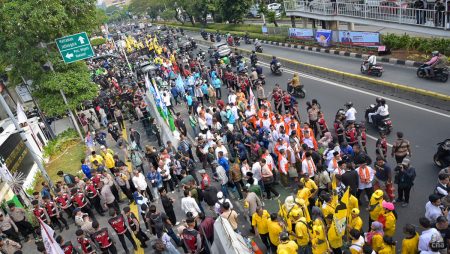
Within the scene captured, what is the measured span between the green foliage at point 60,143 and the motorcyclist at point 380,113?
14.9m

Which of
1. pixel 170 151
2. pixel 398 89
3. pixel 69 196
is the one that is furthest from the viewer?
pixel 398 89

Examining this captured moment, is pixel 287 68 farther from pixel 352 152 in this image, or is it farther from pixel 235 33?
pixel 235 33

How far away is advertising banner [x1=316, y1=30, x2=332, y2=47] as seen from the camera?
2577 cm

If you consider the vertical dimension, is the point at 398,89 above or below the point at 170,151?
below

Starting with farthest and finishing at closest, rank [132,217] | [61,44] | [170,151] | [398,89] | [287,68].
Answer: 1. [287,68]
2. [61,44]
3. [398,89]
4. [170,151]
5. [132,217]

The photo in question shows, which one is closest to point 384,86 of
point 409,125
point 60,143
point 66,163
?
point 409,125

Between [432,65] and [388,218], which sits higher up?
[388,218]

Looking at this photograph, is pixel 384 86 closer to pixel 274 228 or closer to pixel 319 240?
pixel 274 228

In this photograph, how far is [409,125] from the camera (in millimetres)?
12203

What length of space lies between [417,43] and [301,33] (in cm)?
1096

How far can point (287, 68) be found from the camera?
22.9m

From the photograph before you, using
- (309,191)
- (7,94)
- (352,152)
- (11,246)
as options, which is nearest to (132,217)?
(11,246)

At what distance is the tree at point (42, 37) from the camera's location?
15.9m

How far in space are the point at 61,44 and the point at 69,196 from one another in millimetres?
8281
